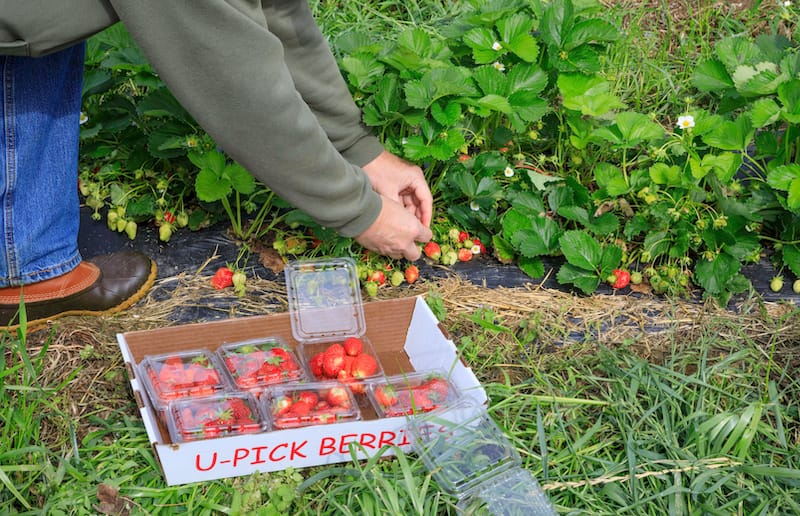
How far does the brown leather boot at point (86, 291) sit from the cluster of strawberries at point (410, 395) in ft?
2.89

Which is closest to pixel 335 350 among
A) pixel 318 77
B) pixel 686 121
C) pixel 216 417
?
pixel 216 417

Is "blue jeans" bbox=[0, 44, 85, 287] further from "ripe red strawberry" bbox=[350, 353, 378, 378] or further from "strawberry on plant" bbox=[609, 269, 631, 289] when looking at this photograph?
"strawberry on plant" bbox=[609, 269, 631, 289]

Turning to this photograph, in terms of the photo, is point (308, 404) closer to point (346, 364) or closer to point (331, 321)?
point (346, 364)

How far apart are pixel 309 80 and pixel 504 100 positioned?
2.07 ft

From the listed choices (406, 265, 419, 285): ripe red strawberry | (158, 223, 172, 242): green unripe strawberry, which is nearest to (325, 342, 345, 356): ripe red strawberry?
(406, 265, 419, 285): ripe red strawberry

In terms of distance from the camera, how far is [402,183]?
8.32 feet

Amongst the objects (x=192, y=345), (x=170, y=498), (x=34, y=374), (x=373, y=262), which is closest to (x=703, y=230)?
(x=373, y=262)

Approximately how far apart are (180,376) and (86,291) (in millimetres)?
533

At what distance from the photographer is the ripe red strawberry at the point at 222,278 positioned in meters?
2.65

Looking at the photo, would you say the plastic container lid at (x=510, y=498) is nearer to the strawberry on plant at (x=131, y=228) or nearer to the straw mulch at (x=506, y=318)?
the straw mulch at (x=506, y=318)

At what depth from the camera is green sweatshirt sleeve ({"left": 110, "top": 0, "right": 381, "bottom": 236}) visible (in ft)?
5.14

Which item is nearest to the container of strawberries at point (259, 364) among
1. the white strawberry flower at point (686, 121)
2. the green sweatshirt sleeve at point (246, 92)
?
the green sweatshirt sleeve at point (246, 92)

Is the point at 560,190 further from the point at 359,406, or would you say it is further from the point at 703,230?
the point at 359,406

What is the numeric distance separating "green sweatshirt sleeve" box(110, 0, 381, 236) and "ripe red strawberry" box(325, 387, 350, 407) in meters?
0.44
